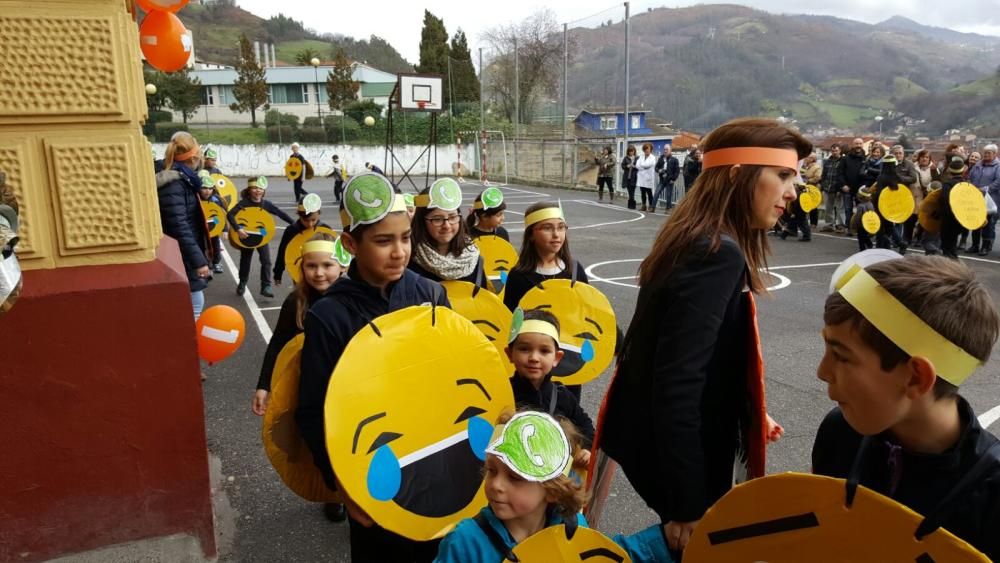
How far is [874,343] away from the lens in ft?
4.29

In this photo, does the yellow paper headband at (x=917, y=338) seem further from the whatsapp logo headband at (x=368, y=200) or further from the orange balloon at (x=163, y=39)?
the orange balloon at (x=163, y=39)

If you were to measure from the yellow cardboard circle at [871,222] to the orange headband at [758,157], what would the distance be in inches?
447

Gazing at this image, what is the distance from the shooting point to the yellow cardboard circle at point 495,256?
17.7 ft

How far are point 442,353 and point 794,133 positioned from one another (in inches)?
50.2

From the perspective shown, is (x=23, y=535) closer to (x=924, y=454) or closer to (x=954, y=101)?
(x=924, y=454)

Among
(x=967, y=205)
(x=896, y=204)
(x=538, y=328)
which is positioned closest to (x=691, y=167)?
(x=896, y=204)

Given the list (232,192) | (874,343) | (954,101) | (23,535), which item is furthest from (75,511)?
(954,101)

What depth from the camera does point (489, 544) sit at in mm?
1970

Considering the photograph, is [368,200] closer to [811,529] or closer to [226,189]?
[811,529]

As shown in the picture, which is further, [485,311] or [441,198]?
[441,198]

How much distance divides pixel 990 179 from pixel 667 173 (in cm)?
835

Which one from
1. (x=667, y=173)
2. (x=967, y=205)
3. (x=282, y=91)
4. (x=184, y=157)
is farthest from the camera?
(x=282, y=91)

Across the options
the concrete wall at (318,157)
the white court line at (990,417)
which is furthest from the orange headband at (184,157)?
the concrete wall at (318,157)

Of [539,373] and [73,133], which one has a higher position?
[73,133]
